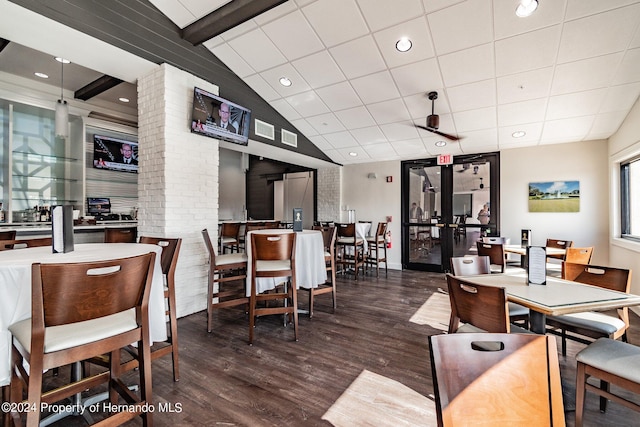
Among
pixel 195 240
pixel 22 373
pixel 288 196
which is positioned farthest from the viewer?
pixel 288 196

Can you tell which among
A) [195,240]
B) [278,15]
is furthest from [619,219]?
[195,240]

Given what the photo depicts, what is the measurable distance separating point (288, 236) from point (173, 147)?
1904 millimetres

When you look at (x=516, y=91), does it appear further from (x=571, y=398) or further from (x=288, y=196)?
(x=288, y=196)

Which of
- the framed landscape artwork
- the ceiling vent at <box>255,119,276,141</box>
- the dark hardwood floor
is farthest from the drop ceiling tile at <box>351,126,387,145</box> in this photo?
the dark hardwood floor

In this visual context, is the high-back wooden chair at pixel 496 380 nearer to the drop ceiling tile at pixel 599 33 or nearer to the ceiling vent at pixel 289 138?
the drop ceiling tile at pixel 599 33

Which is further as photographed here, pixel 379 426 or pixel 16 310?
pixel 379 426

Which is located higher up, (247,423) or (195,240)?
(195,240)

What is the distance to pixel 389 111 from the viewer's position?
4.74m

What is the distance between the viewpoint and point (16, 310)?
145 cm

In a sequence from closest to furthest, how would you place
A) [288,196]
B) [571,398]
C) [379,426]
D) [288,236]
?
[379,426], [571,398], [288,236], [288,196]

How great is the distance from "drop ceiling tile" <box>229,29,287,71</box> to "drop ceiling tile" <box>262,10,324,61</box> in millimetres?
97

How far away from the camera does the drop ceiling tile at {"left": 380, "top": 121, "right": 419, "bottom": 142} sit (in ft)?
16.7

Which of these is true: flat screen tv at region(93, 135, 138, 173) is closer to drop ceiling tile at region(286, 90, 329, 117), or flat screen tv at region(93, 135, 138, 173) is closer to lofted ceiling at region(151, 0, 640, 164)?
lofted ceiling at region(151, 0, 640, 164)

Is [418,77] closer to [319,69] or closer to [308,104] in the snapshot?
[319,69]
